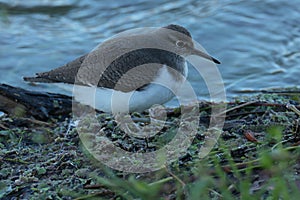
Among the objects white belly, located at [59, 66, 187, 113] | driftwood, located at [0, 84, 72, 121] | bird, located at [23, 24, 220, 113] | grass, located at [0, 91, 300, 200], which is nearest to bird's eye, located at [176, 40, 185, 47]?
bird, located at [23, 24, 220, 113]

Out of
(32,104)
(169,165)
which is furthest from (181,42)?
(169,165)

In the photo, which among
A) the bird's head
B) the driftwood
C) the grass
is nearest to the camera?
the grass

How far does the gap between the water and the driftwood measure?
6.56 ft

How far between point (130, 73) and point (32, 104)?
1.39 m

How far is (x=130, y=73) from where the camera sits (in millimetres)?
6207

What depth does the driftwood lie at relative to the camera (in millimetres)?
6895

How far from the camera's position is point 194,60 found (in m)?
9.46

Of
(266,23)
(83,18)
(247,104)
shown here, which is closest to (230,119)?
(247,104)

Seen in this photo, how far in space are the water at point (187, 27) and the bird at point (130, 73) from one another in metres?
2.11

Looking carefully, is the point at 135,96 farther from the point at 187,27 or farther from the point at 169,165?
the point at 187,27

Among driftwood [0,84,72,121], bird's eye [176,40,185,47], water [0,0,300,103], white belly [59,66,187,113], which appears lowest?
water [0,0,300,103]

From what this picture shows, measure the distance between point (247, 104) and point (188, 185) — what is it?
2398mm

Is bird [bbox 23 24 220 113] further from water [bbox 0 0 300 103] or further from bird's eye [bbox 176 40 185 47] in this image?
water [bbox 0 0 300 103]

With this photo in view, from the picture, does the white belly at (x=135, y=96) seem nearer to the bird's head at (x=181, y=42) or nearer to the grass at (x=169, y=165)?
the grass at (x=169, y=165)
